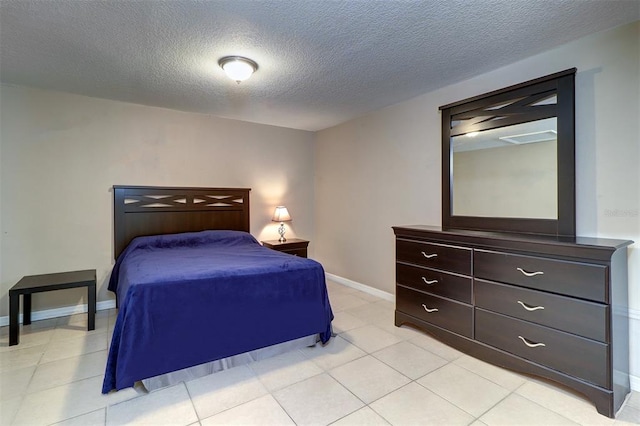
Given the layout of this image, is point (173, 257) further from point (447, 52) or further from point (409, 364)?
point (447, 52)

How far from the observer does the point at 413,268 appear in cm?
288

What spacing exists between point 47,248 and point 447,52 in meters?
4.30

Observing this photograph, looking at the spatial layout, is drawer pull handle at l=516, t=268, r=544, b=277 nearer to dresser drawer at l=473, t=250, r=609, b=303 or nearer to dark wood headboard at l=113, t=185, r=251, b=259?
dresser drawer at l=473, t=250, r=609, b=303

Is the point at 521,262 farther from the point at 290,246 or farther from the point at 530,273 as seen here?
the point at 290,246

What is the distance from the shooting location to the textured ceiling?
189 cm

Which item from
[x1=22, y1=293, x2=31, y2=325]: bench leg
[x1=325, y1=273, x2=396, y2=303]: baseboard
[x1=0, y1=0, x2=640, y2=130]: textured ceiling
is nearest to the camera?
[x1=0, y1=0, x2=640, y2=130]: textured ceiling

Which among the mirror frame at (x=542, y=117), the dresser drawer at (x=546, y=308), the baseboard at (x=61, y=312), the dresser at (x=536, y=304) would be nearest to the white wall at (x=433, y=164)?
the mirror frame at (x=542, y=117)

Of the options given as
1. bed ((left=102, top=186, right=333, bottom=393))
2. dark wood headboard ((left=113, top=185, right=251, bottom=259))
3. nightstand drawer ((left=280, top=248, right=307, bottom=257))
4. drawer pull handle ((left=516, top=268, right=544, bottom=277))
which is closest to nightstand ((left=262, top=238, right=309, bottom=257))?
nightstand drawer ((left=280, top=248, right=307, bottom=257))

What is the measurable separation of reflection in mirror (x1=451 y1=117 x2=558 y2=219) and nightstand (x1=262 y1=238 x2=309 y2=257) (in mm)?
2224

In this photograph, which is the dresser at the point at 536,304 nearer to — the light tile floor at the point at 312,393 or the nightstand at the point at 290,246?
the light tile floor at the point at 312,393

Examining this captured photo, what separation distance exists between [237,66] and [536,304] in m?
2.81

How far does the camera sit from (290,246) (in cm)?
444

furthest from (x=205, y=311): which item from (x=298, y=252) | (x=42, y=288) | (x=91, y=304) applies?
(x=298, y=252)

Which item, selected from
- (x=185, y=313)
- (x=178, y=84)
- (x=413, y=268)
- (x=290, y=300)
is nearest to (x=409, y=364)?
(x=413, y=268)
